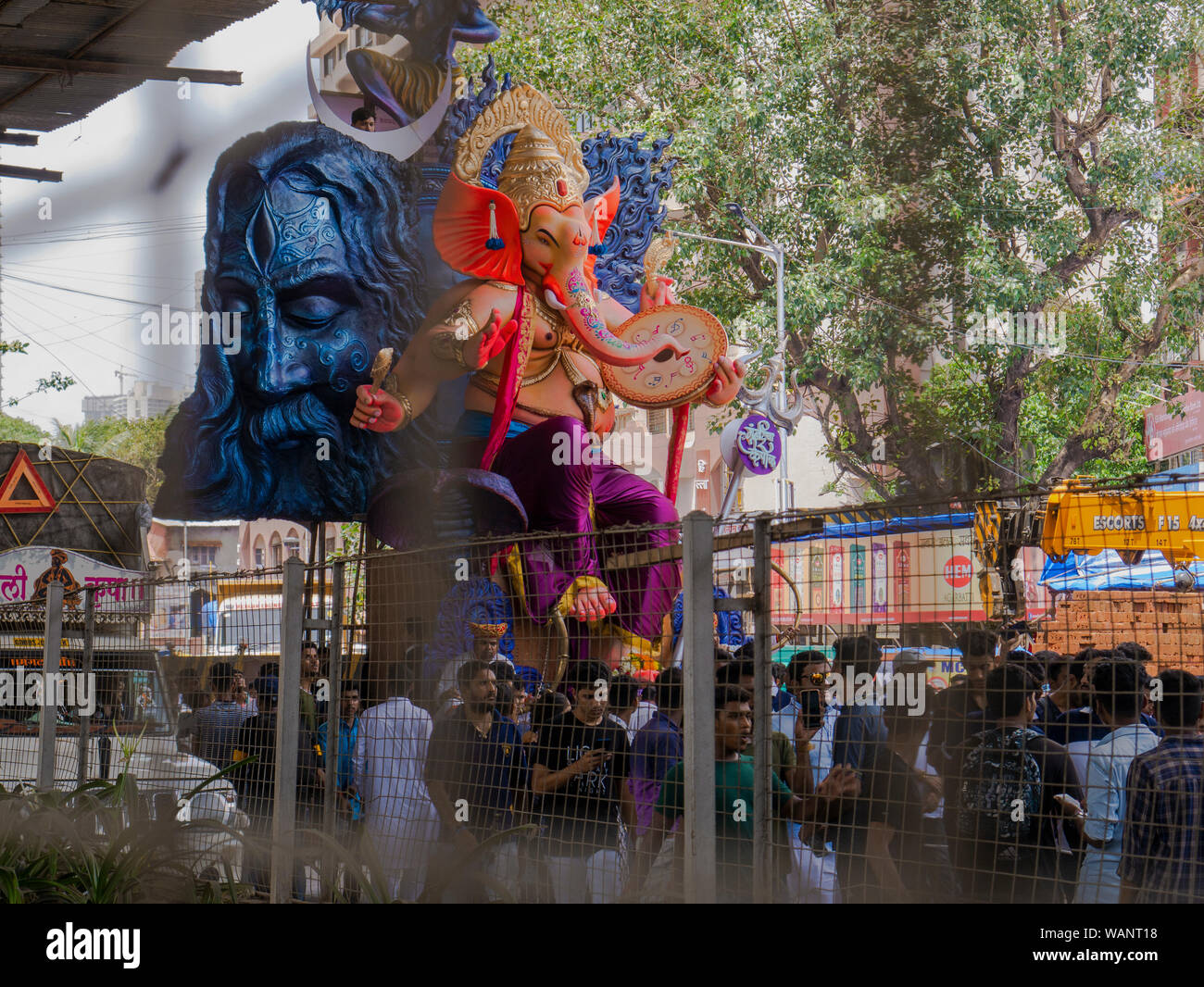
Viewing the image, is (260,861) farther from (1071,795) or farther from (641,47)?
(641,47)

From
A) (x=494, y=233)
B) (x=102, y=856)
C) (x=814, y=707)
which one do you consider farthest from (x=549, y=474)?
(x=814, y=707)

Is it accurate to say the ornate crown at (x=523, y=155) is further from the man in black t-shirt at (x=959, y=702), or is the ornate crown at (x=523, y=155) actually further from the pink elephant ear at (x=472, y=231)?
the man in black t-shirt at (x=959, y=702)

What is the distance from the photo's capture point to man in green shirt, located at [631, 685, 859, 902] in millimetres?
3570

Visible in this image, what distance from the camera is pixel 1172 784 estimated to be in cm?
386

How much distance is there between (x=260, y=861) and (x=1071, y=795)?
285 cm

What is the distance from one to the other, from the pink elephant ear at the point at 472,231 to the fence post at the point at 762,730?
8450mm

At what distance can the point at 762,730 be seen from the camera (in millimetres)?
3357

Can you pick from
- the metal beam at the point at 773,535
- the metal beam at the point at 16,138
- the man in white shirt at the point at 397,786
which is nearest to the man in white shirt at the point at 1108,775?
the metal beam at the point at 773,535

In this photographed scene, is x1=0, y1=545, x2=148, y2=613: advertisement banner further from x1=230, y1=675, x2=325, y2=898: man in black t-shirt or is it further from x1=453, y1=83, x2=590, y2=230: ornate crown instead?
x1=230, y1=675, x2=325, y2=898: man in black t-shirt

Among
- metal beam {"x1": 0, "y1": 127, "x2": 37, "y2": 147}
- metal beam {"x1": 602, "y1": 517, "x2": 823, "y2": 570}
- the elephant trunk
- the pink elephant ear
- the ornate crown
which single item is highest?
the ornate crown

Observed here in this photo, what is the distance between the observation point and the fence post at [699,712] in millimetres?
3404

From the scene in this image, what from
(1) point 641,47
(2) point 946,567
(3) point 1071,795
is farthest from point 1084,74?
(2) point 946,567

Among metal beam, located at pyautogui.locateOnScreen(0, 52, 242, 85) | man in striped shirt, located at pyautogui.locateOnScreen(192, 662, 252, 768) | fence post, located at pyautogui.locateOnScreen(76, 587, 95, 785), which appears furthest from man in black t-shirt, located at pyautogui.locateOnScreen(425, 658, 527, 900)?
metal beam, located at pyautogui.locateOnScreen(0, 52, 242, 85)

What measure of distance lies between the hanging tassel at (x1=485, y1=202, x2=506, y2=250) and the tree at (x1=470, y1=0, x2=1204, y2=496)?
8.70ft
